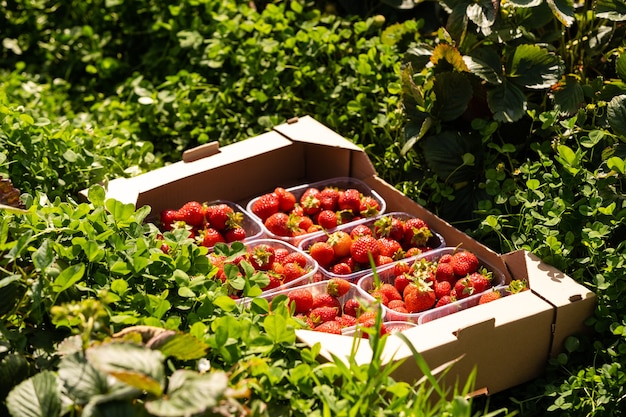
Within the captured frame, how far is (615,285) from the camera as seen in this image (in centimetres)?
241

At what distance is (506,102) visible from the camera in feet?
9.59

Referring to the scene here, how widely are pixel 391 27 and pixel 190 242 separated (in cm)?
167

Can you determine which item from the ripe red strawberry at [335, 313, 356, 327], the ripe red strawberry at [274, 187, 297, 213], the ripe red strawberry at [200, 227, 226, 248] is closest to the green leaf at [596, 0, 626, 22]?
the ripe red strawberry at [274, 187, 297, 213]

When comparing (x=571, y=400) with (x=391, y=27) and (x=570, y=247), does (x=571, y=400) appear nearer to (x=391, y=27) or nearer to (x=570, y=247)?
(x=570, y=247)

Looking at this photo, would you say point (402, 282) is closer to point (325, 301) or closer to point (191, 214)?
point (325, 301)

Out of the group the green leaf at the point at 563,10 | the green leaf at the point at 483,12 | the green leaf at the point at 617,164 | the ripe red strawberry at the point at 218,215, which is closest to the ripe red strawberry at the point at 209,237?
the ripe red strawberry at the point at 218,215

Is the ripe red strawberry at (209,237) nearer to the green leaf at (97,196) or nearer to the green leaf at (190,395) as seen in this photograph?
the green leaf at (97,196)

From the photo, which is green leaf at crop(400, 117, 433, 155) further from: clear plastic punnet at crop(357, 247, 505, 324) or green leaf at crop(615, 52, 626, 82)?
green leaf at crop(615, 52, 626, 82)

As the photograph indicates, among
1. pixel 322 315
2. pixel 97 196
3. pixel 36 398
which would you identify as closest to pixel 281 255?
pixel 322 315

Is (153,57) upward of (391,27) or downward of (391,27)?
downward

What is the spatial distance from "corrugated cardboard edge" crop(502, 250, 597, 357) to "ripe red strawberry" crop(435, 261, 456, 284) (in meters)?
0.23

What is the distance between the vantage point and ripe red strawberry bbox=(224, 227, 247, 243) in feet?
9.41

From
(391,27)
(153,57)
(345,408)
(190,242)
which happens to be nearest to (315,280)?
(190,242)

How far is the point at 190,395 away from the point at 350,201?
1536 millimetres
